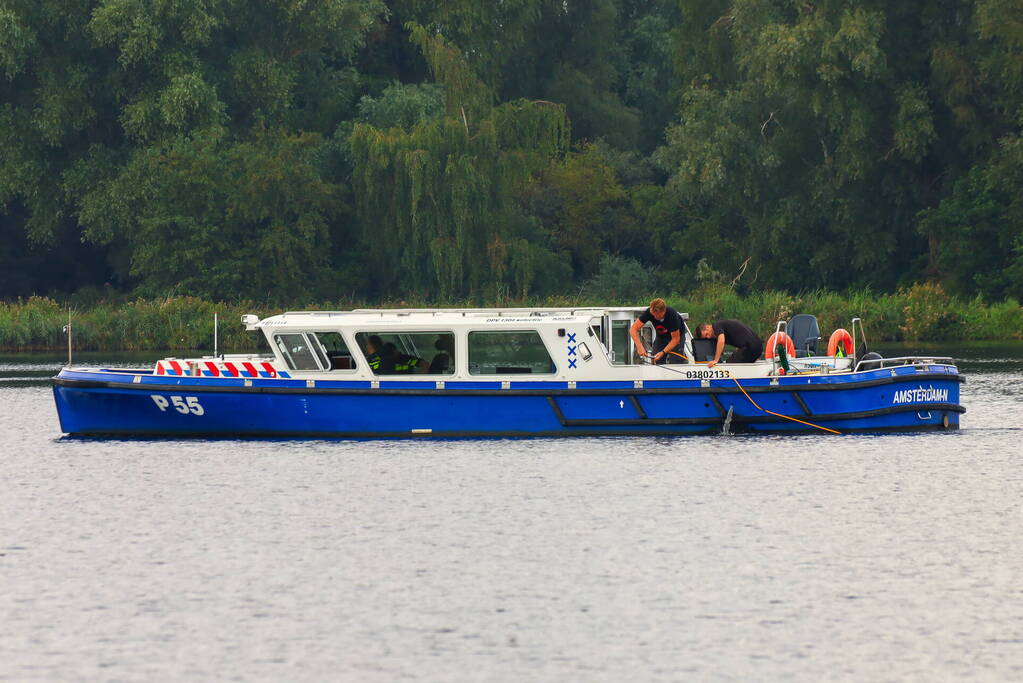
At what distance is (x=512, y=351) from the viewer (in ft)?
91.9

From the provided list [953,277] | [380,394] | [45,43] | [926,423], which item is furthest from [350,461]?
[45,43]

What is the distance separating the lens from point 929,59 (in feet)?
214

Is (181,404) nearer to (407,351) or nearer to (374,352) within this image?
(374,352)

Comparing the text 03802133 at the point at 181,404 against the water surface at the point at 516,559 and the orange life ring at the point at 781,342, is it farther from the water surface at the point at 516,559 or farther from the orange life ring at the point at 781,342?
the orange life ring at the point at 781,342

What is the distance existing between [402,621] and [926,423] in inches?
577

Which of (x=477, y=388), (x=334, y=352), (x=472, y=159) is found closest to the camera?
(x=477, y=388)

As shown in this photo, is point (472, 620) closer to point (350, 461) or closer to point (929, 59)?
point (350, 461)

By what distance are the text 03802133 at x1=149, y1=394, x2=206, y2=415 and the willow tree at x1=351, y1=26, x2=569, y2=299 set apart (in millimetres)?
39039

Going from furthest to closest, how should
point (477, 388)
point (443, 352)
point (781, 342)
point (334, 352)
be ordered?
point (781, 342) < point (334, 352) < point (443, 352) < point (477, 388)

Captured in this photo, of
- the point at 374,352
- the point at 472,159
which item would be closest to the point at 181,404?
the point at 374,352

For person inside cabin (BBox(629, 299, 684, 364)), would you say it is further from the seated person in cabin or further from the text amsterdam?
the text amsterdam

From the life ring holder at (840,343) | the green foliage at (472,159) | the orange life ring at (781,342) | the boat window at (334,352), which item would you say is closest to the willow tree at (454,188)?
the green foliage at (472,159)

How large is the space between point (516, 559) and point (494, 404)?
8618 millimetres

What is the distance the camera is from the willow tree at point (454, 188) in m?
67.2
